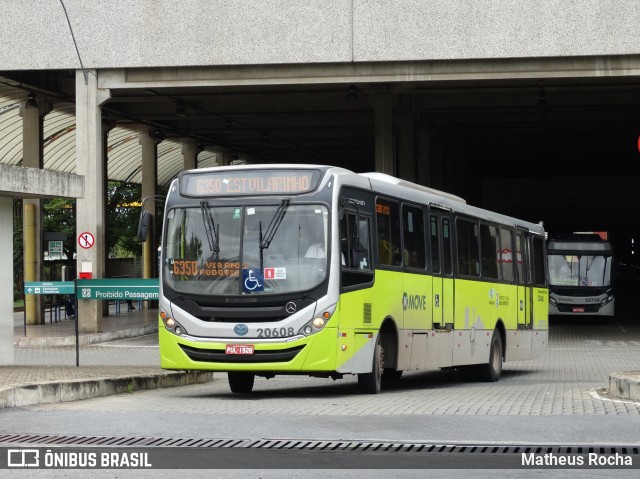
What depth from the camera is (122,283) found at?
93.9ft

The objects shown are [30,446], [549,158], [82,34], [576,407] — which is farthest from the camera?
[549,158]

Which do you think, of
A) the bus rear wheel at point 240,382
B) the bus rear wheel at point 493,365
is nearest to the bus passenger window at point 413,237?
the bus rear wheel at point 240,382

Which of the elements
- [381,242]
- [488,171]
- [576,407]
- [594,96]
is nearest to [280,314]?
[381,242]

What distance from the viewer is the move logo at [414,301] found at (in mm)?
18062

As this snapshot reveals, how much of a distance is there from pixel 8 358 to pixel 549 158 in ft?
158

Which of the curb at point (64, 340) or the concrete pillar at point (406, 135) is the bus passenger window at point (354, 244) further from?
the concrete pillar at point (406, 135)

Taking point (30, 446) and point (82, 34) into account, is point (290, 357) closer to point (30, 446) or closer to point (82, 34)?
point (30, 446)

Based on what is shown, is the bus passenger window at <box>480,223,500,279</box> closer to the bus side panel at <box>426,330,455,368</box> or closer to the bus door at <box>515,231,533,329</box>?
the bus door at <box>515,231,533,329</box>

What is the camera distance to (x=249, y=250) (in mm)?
16000

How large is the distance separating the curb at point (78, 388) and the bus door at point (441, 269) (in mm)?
4100

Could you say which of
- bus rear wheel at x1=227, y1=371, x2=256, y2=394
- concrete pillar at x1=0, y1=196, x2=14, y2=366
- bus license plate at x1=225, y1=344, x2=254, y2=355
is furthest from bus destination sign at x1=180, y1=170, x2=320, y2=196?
concrete pillar at x1=0, y1=196, x2=14, y2=366

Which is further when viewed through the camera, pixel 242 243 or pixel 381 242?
pixel 381 242

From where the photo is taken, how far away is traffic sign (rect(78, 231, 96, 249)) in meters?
33.8

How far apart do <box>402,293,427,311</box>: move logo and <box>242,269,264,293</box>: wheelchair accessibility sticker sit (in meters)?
2.87
